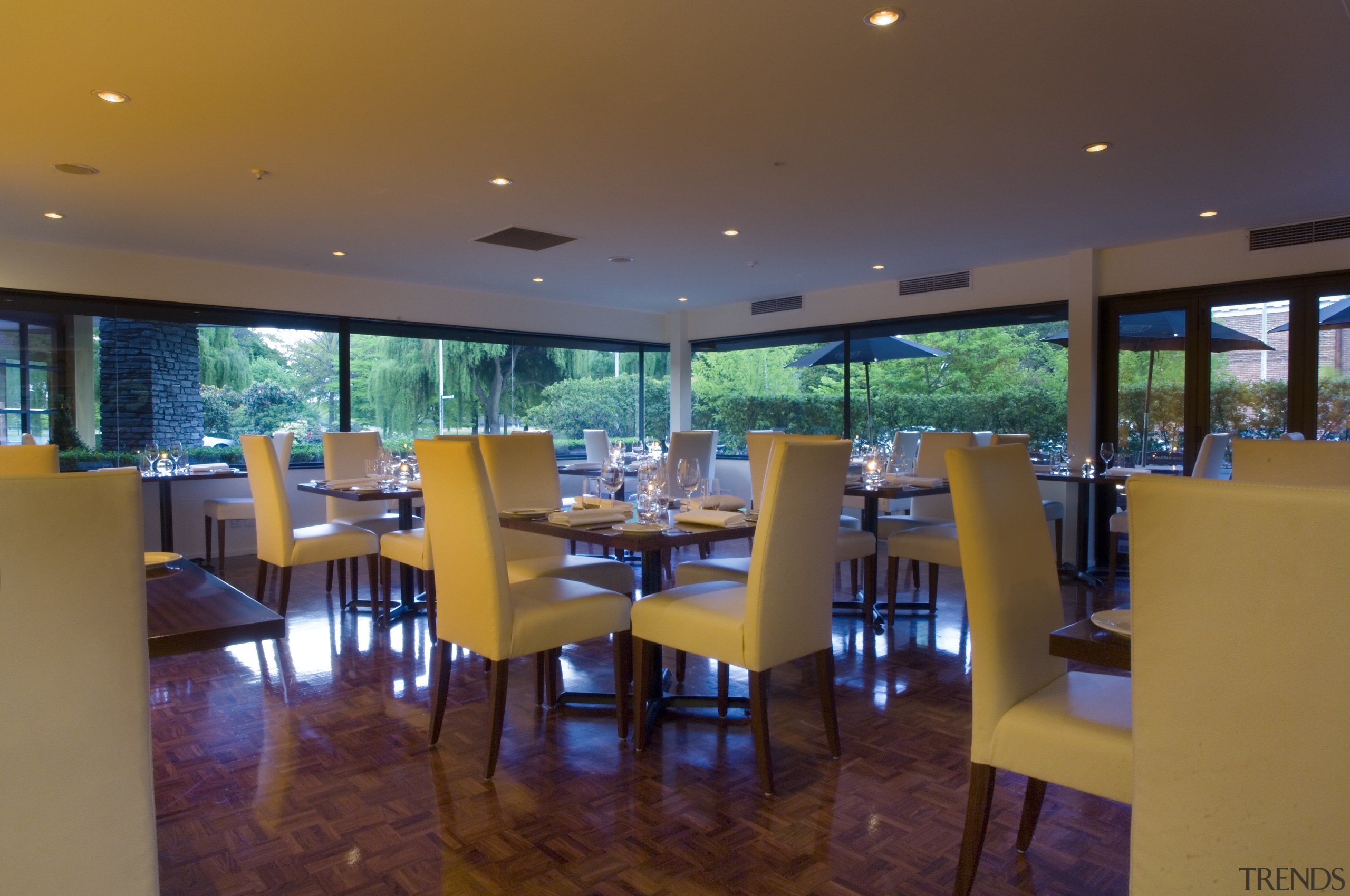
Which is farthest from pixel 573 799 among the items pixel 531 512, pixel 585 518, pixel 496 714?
pixel 531 512

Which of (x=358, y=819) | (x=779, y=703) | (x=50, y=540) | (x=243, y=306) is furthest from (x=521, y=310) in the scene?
(x=50, y=540)

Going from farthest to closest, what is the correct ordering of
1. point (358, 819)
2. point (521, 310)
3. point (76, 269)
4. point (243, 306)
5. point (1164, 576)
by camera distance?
point (521, 310) < point (243, 306) < point (76, 269) < point (358, 819) < point (1164, 576)

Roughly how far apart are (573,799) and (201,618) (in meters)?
1.34

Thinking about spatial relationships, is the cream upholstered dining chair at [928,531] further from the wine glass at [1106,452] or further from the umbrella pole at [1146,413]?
the umbrella pole at [1146,413]

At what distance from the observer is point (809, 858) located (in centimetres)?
211

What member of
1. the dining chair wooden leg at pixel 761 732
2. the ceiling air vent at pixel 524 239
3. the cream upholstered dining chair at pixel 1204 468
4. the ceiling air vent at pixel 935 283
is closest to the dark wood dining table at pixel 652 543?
the dining chair wooden leg at pixel 761 732

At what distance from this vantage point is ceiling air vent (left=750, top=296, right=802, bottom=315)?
8758mm

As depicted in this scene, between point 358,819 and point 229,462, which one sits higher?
point 229,462

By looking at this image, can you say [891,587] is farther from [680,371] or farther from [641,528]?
[680,371]

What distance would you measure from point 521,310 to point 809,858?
7.40m

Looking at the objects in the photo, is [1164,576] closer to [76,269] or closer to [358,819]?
[358,819]

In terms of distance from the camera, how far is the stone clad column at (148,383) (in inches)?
256

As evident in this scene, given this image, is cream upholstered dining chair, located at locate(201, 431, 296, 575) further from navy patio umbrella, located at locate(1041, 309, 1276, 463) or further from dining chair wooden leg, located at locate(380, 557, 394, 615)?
navy patio umbrella, located at locate(1041, 309, 1276, 463)

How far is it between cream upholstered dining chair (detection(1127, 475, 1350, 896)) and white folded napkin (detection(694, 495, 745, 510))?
2102mm
